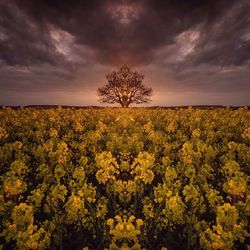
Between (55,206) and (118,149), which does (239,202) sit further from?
(118,149)

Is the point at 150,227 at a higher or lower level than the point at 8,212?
lower

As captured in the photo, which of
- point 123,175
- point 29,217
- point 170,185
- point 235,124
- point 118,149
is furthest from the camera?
point 235,124

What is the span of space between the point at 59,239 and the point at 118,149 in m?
6.49

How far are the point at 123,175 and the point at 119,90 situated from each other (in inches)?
2274

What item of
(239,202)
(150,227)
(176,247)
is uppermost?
(239,202)

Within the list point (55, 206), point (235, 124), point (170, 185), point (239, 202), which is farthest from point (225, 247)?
point (235, 124)

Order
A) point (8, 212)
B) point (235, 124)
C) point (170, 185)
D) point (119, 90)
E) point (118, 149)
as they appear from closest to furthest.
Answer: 1. point (8, 212)
2. point (170, 185)
3. point (118, 149)
4. point (235, 124)
5. point (119, 90)

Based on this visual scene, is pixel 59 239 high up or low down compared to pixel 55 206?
down

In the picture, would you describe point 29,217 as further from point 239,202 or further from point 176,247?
point 239,202

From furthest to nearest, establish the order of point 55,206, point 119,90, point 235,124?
point 119,90, point 235,124, point 55,206

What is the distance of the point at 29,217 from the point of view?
3.89 meters

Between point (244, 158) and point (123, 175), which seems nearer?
point (123, 175)

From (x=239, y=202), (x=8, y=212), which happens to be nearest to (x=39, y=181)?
(x=8, y=212)

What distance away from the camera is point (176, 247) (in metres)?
5.82
